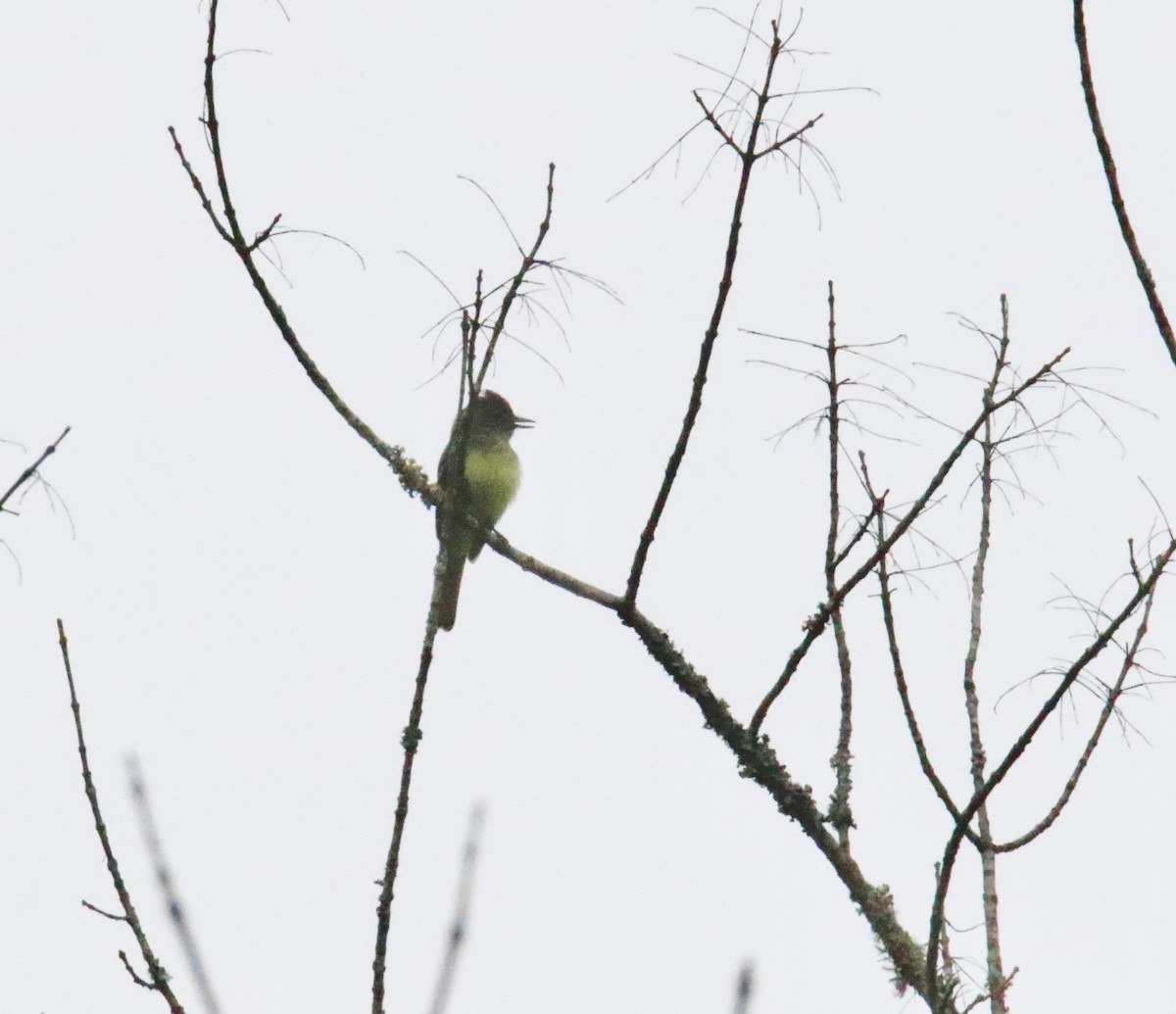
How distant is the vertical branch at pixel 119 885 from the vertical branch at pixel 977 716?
1.68m

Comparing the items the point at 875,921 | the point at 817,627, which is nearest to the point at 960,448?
the point at 817,627

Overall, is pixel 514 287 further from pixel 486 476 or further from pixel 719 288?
pixel 486 476

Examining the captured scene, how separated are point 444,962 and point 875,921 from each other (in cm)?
225

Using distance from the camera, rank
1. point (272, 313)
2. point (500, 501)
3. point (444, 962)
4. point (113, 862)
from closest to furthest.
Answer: point (444, 962) < point (113, 862) < point (272, 313) < point (500, 501)

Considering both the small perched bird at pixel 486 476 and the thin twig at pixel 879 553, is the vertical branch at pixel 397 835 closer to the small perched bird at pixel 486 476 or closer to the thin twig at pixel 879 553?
Answer: the thin twig at pixel 879 553

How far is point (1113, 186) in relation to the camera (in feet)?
9.26

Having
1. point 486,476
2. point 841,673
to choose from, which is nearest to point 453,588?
point 486,476

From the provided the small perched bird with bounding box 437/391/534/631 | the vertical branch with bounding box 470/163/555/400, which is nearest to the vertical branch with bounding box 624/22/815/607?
the vertical branch with bounding box 470/163/555/400

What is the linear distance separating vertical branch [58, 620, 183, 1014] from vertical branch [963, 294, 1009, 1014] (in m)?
1.68

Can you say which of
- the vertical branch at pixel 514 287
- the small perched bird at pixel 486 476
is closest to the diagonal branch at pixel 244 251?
the vertical branch at pixel 514 287

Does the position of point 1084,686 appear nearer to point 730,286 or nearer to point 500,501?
point 730,286

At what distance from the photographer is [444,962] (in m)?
2.35

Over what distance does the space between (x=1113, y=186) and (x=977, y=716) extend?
1.99 m

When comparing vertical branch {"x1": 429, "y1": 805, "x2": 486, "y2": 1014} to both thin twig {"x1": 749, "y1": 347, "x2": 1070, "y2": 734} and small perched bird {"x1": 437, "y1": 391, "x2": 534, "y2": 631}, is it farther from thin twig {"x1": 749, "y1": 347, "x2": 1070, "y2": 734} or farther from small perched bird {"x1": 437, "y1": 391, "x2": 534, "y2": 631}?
small perched bird {"x1": 437, "y1": 391, "x2": 534, "y2": 631}
